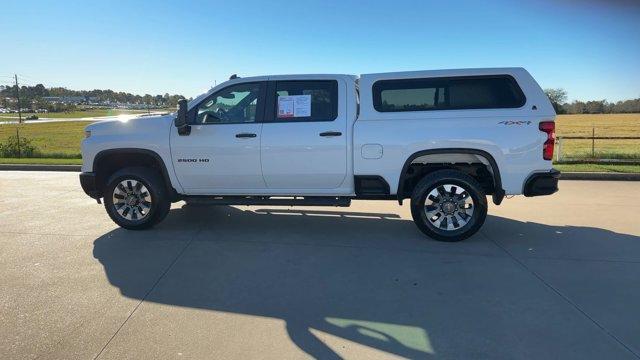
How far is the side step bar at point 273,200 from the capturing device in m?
5.63

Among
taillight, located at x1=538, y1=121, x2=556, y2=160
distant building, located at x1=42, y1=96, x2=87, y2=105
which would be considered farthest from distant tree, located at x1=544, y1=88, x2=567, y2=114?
distant building, located at x1=42, y1=96, x2=87, y2=105

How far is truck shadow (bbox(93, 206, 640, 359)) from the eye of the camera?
3.35 metres

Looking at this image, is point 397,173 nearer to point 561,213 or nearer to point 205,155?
point 205,155

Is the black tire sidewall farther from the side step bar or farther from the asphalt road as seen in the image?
the side step bar

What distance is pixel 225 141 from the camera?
5.62 m

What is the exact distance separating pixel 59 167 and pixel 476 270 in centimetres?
1122

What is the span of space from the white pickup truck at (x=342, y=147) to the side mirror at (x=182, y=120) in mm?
12

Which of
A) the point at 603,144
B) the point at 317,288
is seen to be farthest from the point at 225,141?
the point at 603,144

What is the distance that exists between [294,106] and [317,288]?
96.5 inches

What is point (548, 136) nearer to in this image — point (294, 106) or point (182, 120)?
point (294, 106)

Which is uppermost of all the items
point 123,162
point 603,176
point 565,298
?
point 123,162

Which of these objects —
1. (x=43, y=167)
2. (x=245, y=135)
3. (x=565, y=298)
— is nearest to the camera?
(x=565, y=298)

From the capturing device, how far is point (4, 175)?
36.2 ft

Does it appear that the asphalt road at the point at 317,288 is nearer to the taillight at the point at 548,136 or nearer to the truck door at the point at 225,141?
the truck door at the point at 225,141
